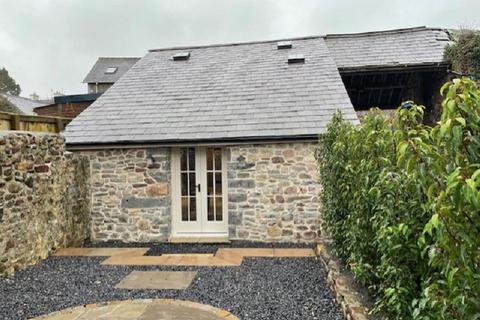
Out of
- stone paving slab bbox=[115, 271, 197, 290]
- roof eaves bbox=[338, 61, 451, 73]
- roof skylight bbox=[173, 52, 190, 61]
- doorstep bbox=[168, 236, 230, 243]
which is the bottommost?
stone paving slab bbox=[115, 271, 197, 290]

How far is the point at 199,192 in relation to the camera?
8.24m

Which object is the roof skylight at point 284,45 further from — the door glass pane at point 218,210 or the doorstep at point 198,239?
the doorstep at point 198,239

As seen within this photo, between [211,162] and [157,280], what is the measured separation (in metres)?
3.30

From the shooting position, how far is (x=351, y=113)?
791 cm

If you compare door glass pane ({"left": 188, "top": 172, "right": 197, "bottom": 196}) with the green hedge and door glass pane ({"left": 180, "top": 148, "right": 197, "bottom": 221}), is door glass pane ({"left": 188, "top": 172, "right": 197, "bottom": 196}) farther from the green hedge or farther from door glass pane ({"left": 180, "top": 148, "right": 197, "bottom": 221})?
the green hedge

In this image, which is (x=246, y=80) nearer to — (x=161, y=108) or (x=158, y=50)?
(x=161, y=108)

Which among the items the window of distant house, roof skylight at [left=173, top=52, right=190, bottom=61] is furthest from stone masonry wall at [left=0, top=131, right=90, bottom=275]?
the window of distant house

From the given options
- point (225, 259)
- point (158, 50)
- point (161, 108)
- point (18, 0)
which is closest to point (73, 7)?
point (18, 0)

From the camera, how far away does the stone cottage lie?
773 cm

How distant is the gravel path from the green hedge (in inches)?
29.2

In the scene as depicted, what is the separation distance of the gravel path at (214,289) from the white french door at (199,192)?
196 centimetres

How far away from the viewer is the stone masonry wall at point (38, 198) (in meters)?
5.78

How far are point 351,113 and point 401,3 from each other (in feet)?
39.3

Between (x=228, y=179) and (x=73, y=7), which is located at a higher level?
(x=73, y=7)
